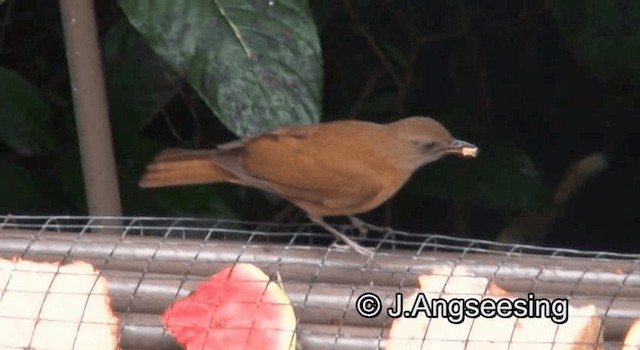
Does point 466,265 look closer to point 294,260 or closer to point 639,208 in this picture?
point 294,260

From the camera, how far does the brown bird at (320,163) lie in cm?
157

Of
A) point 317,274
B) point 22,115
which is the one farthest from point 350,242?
point 22,115

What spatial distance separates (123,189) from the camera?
1.93 metres

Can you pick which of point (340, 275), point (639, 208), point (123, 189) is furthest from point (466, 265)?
point (639, 208)

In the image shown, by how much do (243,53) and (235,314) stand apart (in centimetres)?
46

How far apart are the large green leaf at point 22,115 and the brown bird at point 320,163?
1.16 ft

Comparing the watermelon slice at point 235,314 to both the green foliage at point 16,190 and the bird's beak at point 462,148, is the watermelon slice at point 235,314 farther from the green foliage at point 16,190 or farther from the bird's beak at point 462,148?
the green foliage at point 16,190

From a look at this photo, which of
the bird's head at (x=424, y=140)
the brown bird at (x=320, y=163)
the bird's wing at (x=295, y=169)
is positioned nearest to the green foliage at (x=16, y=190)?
the brown bird at (x=320, y=163)

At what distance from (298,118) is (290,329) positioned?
466 mm

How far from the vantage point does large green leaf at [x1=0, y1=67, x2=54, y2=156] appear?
1.88m

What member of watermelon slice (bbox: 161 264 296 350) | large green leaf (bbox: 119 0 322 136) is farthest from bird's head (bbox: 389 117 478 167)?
watermelon slice (bbox: 161 264 296 350)

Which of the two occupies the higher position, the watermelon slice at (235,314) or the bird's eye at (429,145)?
the watermelon slice at (235,314)

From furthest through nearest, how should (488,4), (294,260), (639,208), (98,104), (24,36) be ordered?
(639,208), (488,4), (24,36), (98,104), (294,260)

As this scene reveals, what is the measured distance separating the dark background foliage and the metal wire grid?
0.29 m
